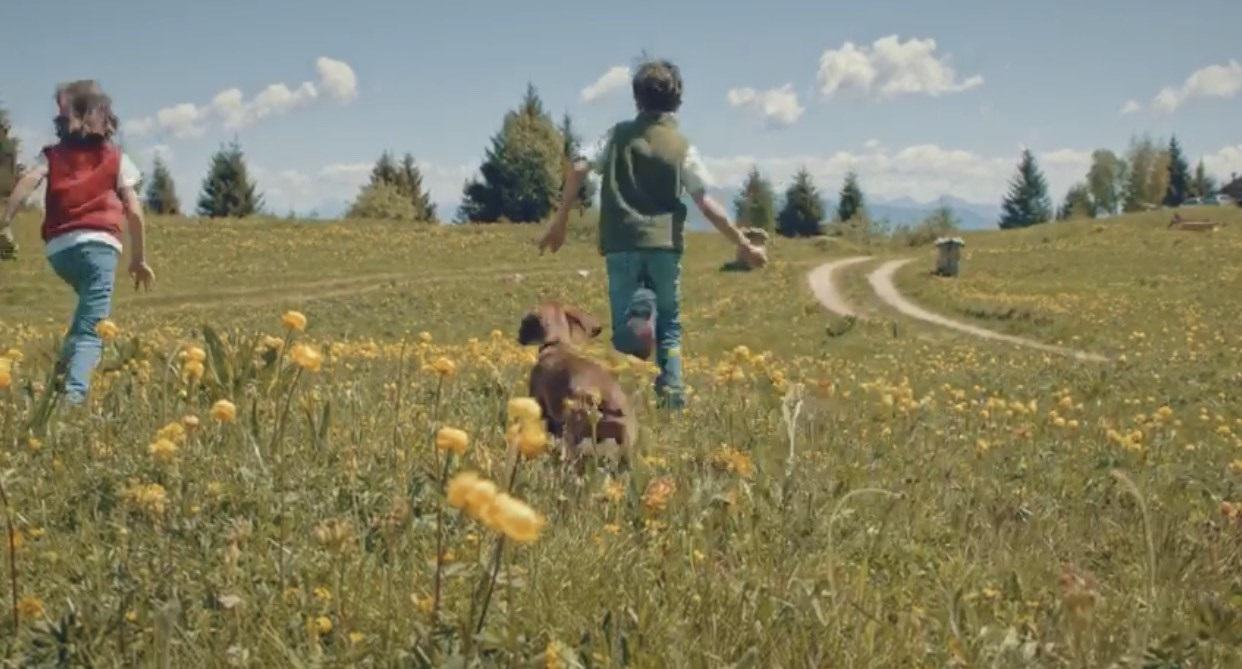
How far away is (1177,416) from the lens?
13094 millimetres

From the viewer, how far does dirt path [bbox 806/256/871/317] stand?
1114 inches

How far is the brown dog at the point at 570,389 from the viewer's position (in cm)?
441

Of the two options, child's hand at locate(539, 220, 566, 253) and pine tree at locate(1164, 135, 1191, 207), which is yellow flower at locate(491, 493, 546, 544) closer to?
child's hand at locate(539, 220, 566, 253)

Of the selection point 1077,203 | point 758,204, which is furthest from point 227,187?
point 1077,203

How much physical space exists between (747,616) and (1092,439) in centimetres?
→ 631

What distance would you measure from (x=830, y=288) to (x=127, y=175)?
28.8 metres

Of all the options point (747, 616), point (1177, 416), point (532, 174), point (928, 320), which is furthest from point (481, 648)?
point (532, 174)

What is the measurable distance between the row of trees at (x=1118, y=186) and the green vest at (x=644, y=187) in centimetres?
10383

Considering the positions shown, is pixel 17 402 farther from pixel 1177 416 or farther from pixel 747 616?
pixel 1177 416

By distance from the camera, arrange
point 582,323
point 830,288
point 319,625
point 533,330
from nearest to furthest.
→ point 319,625
point 533,330
point 582,323
point 830,288

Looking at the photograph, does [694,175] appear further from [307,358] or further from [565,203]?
[307,358]

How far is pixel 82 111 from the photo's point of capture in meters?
6.94

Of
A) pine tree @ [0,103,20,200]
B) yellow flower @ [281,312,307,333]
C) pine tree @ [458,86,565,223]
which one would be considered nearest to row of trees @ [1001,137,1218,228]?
pine tree @ [458,86,565,223]

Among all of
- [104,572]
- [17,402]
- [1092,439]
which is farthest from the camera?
[1092,439]
